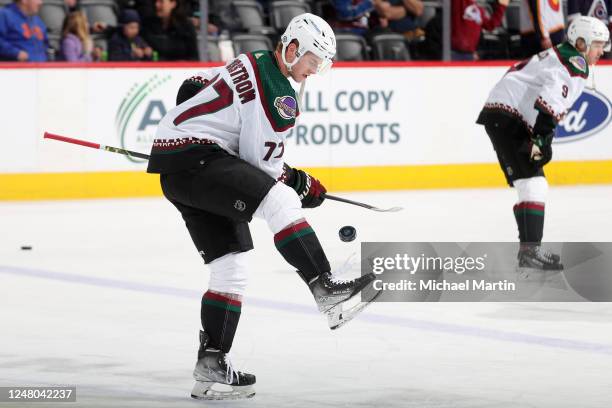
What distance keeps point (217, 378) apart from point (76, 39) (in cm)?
648

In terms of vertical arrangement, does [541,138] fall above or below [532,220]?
above

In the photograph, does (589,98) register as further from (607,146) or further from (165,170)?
(165,170)

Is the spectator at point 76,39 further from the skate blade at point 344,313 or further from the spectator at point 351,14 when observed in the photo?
the skate blade at point 344,313

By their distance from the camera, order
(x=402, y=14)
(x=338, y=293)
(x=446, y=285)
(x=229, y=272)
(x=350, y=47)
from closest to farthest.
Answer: (x=338, y=293) → (x=229, y=272) → (x=446, y=285) → (x=350, y=47) → (x=402, y=14)

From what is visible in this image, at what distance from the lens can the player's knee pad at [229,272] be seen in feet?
14.2

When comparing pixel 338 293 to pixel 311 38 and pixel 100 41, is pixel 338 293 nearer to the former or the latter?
pixel 311 38

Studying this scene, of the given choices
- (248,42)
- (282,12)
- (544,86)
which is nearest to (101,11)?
(248,42)

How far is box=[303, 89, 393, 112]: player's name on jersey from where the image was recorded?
11008 mm

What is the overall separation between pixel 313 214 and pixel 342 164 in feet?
5.33

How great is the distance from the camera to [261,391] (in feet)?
14.4

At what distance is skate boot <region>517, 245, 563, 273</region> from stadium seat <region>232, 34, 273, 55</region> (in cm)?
463

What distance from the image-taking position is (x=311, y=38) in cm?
422

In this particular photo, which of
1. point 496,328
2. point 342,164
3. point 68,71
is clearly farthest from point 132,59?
point 496,328

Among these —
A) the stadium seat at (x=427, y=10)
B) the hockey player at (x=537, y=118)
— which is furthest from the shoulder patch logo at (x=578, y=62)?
the stadium seat at (x=427, y=10)
